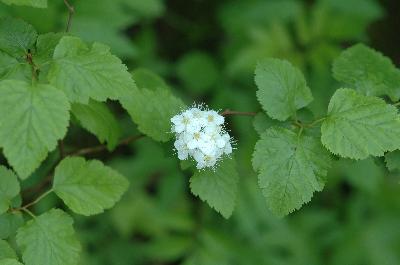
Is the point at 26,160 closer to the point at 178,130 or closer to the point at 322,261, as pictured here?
the point at 178,130

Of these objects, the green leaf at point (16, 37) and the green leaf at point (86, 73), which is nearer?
the green leaf at point (86, 73)

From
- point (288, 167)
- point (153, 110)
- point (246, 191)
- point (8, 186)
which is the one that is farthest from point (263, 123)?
point (246, 191)

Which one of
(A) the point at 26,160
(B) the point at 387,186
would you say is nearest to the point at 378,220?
(B) the point at 387,186

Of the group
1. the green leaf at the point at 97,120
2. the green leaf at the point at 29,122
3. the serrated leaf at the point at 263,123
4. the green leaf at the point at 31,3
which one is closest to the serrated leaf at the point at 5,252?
the green leaf at the point at 29,122

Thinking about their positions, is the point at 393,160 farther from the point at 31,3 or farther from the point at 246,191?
the point at 246,191

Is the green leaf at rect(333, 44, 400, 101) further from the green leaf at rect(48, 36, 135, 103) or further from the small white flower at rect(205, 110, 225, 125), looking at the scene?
the green leaf at rect(48, 36, 135, 103)

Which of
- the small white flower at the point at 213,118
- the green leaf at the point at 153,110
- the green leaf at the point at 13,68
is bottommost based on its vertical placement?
the green leaf at the point at 153,110

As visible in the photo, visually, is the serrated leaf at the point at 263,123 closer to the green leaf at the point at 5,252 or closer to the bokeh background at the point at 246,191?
the green leaf at the point at 5,252
